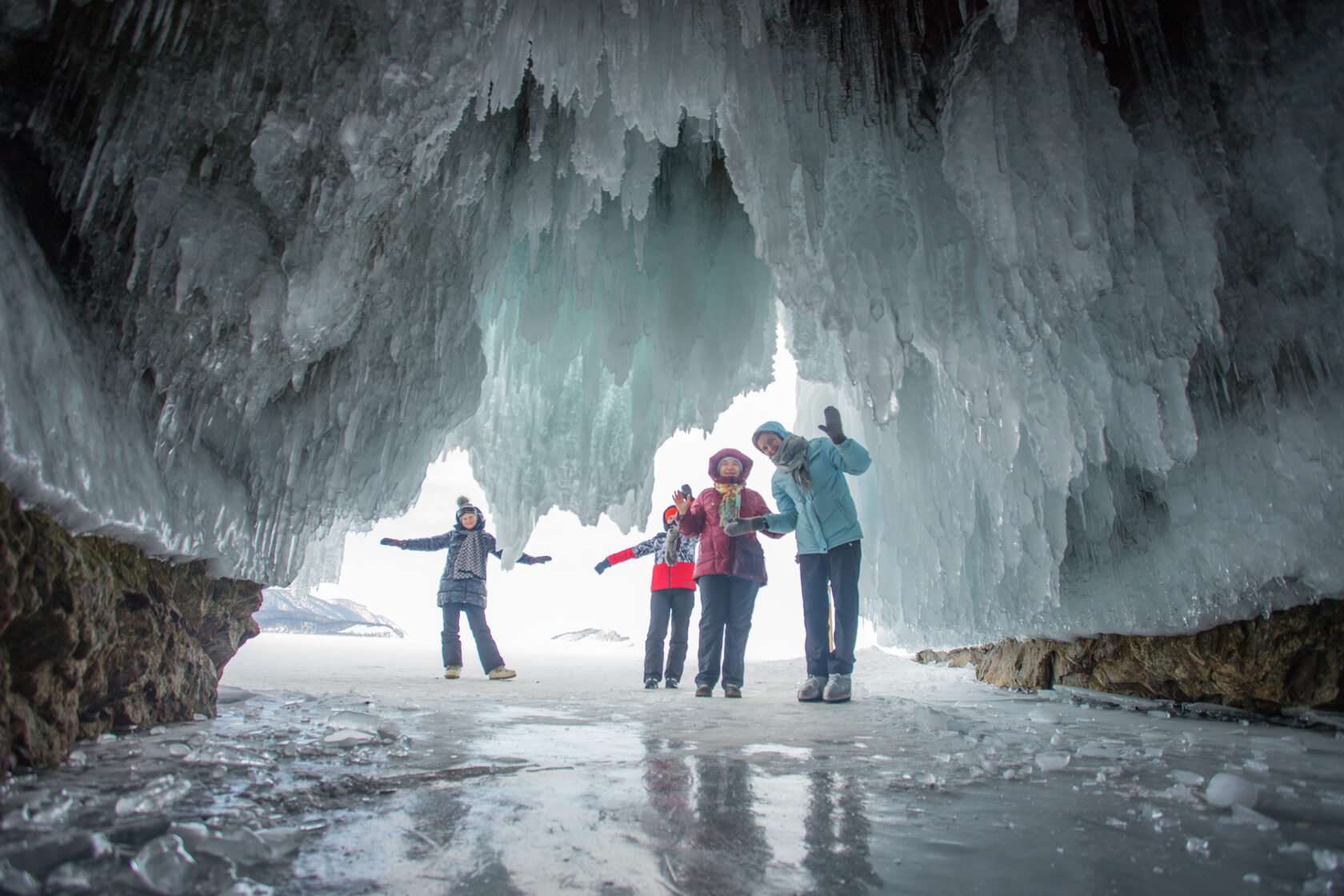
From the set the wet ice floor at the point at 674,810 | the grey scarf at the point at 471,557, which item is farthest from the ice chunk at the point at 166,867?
the grey scarf at the point at 471,557

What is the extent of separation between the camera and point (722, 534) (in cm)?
427

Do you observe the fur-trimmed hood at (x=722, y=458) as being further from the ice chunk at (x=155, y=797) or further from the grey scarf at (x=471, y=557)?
the ice chunk at (x=155, y=797)

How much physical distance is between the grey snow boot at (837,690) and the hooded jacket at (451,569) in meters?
2.97

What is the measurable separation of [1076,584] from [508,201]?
13.6 ft

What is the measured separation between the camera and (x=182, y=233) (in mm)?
2156

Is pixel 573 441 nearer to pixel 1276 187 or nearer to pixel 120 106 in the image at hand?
pixel 120 106

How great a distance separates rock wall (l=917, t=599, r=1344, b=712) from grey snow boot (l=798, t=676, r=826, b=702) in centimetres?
168

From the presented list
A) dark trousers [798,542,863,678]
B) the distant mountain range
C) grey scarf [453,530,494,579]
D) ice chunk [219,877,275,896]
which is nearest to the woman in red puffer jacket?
dark trousers [798,542,863,678]

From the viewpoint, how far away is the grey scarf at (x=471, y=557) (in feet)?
17.4

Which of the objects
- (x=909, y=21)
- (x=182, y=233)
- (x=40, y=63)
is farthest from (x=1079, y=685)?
(x=40, y=63)

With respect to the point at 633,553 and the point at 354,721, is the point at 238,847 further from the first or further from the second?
the point at 633,553

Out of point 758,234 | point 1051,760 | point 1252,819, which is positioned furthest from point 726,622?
point 1252,819

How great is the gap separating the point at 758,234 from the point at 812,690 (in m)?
2.34

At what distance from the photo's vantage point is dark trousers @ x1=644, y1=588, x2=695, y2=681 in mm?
4680
